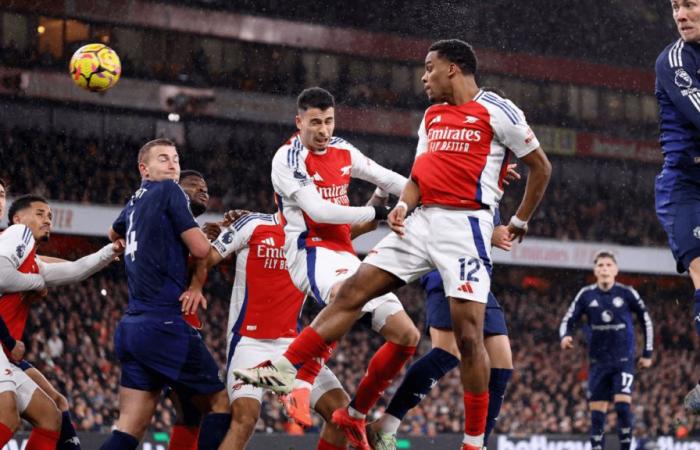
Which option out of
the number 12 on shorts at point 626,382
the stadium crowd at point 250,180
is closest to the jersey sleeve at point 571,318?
the number 12 on shorts at point 626,382

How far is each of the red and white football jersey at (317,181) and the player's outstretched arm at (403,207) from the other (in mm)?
715

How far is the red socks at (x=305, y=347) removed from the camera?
5367 millimetres

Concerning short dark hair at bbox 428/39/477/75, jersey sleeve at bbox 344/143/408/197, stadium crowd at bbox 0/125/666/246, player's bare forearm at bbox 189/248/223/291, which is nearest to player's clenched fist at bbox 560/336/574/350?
jersey sleeve at bbox 344/143/408/197

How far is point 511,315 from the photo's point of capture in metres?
25.2

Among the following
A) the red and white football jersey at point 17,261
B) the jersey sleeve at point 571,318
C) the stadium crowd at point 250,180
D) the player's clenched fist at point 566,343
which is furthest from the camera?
the stadium crowd at point 250,180

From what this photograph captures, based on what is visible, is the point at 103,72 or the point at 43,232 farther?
the point at 103,72

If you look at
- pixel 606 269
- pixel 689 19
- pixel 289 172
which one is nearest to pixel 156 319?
pixel 289 172

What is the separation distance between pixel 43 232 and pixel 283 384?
7.98ft

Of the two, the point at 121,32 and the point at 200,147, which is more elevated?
the point at 121,32

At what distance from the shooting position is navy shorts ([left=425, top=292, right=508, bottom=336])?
20.9 ft

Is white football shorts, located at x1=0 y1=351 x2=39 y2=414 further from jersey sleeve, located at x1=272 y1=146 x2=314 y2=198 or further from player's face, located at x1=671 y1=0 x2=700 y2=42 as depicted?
player's face, located at x1=671 y1=0 x2=700 y2=42

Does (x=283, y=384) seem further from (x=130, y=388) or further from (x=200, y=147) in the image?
(x=200, y=147)

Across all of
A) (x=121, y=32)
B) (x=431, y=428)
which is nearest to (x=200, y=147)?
(x=121, y=32)

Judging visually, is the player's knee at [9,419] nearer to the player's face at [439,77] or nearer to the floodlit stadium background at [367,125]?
the player's face at [439,77]
